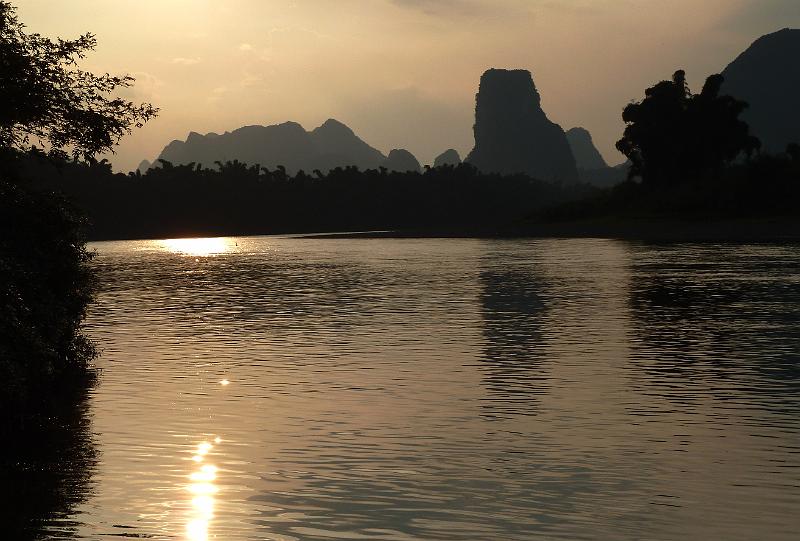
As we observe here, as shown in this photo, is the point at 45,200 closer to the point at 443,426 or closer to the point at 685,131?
the point at 443,426

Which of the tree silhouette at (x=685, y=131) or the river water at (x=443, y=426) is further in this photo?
the tree silhouette at (x=685, y=131)

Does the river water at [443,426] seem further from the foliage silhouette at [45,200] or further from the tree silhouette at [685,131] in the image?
the tree silhouette at [685,131]

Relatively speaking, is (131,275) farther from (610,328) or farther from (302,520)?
(302,520)

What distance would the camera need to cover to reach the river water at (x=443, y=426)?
15102 millimetres

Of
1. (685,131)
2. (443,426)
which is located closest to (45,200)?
(443,426)

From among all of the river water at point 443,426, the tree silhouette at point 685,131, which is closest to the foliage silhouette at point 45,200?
the river water at point 443,426

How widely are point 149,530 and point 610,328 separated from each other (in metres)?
26.5

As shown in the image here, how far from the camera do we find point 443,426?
21.3 metres

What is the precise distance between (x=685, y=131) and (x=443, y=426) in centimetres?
16135

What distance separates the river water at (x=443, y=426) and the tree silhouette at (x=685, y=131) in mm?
131661

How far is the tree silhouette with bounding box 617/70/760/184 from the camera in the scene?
173750 mm

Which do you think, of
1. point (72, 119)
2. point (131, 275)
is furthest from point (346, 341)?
point (131, 275)

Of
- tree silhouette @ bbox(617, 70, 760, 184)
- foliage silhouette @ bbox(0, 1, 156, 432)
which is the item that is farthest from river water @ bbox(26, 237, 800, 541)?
tree silhouette @ bbox(617, 70, 760, 184)

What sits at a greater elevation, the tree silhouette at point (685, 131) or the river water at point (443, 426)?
the tree silhouette at point (685, 131)
